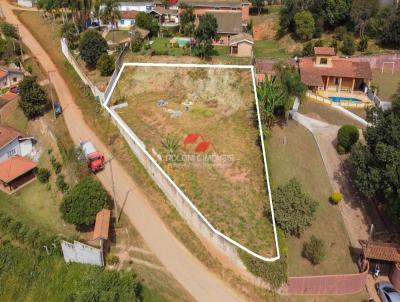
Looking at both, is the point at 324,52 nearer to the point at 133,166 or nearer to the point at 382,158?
the point at 382,158

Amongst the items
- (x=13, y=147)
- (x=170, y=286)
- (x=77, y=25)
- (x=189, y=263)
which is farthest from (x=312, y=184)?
(x=77, y=25)

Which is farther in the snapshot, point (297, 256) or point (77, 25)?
point (77, 25)

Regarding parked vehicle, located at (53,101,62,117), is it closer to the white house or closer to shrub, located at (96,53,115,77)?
the white house

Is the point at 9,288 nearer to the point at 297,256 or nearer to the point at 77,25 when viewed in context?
the point at 297,256

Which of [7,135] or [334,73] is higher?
[334,73]

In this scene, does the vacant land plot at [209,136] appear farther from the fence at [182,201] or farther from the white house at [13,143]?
the white house at [13,143]

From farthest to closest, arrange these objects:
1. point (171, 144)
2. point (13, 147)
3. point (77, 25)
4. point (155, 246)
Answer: point (77, 25) → point (13, 147) → point (171, 144) → point (155, 246)

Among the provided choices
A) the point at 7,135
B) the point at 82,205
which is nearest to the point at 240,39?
the point at 7,135
